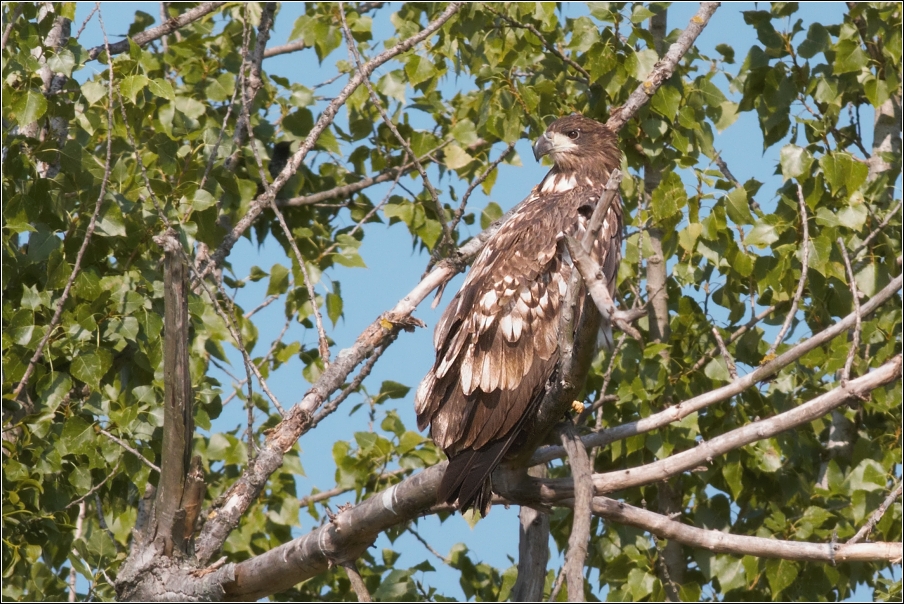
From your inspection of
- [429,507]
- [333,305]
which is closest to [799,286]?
[429,507]

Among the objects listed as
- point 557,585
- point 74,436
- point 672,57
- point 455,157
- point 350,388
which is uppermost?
point 455,157

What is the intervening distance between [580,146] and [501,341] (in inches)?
56.0

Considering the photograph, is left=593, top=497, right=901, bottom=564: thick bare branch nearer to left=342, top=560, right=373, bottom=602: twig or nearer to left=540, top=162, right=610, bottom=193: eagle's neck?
left=342, top=560, right=373, bottom=602: twig

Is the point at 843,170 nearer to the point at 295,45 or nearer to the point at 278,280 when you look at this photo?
the point at 278,280

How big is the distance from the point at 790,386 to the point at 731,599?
1.15 meters

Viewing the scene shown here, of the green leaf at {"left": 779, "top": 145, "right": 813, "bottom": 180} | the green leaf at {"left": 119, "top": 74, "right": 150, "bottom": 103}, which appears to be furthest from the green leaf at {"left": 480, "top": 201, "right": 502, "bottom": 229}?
the green leaf at {"left": 119, "top": 74, "right": 150, "bottom": 103}

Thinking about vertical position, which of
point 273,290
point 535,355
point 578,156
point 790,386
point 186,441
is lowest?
point 186,441

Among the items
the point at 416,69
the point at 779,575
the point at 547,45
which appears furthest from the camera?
the point at 416,69

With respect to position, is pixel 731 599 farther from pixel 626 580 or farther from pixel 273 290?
pixel 273 290

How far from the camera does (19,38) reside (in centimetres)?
424

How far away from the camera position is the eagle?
3.56 meters

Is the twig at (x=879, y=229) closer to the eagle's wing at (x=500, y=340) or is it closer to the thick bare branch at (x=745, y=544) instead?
the eagle's wing at (x=500, y=340)

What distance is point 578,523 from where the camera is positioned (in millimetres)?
2396

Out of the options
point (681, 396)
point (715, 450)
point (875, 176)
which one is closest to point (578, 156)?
point (681, 396)
